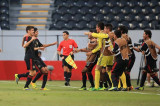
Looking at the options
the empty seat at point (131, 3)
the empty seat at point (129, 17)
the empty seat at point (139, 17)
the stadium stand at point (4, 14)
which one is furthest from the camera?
the empty seat at point (131, 3)

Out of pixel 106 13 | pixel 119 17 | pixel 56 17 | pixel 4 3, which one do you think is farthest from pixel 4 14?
pixel 119 17

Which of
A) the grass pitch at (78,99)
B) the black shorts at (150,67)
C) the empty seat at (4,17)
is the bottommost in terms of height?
the grass pitch at (78,99)

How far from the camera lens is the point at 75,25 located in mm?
24547

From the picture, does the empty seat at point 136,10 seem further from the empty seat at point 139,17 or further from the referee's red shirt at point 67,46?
the referee's red shirt at point 67,46

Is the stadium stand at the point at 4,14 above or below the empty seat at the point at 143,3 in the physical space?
below

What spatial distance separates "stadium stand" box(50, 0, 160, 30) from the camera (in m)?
24.7

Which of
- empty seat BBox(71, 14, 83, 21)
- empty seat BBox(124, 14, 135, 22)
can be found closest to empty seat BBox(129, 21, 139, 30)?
empty seat BBox(124, 14, 135, 22)

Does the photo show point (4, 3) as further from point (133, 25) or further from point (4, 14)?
point (133, 25)

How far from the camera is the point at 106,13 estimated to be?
25.3m

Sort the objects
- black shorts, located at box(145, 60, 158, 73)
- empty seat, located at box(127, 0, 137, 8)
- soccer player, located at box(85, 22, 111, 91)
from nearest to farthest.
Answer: soccer player, located at box(85, 22, 111, 91)
black shorts, located at box(145, 60, 158, 73)
empty seat, located at box(127, 0, 137, 8)

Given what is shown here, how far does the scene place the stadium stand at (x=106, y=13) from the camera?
24.7 meters

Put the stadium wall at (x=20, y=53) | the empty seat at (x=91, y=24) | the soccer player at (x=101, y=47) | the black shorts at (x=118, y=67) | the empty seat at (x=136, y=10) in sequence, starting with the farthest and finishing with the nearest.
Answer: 1. the empty seat at (x=136, y=10)
2. the empty seat at (x=91, y=24)
3. the stadium wall at (x=20, y=53)
4. the soccer player at (x=101, y=47)
5. the black shorts at (x=118, y=67)

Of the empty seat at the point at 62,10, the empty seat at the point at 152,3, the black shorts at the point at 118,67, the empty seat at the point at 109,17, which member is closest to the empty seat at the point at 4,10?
the empty seat at the point at 62,10

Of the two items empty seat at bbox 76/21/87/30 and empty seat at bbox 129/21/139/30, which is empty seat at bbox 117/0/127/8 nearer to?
empty seat at bbox 129/21/139/30
